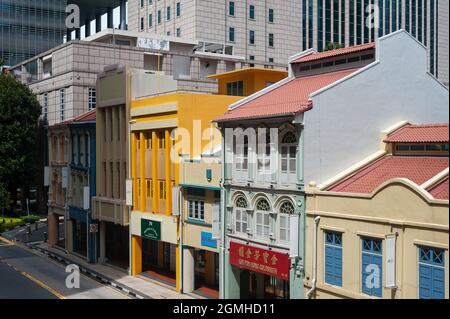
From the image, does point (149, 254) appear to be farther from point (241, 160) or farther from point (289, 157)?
point (289, 157)

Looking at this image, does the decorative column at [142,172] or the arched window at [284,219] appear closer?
the arched window at [284,219]

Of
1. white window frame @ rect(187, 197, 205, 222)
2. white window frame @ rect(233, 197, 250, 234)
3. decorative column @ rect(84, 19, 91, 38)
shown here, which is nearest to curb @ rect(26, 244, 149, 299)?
white window frame @ rect(187, 197, 205, 222)

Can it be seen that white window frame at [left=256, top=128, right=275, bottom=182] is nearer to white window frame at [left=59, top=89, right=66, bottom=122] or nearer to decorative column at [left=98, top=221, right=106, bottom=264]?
decorative column at [left=98, top=221, right=106, bottom=264]

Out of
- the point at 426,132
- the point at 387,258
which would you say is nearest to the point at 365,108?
the point at 426,132

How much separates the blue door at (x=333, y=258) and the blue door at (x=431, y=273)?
4107 mm

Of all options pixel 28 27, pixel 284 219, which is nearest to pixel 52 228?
pixel 284 219

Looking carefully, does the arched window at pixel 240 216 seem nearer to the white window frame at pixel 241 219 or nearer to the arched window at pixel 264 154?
the white window frame at pixel 241 219

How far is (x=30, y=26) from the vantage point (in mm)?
110688

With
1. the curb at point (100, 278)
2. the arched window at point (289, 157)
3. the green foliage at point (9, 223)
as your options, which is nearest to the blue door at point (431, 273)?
the arched window at point (289, 157)

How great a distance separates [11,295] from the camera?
36.4 metres

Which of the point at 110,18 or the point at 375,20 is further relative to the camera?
the point at 110,18

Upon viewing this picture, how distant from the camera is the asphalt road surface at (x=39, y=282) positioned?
1467 inches

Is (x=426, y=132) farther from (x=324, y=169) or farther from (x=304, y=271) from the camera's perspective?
(x=304, y=271)

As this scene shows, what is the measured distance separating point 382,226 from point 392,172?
160 inches
